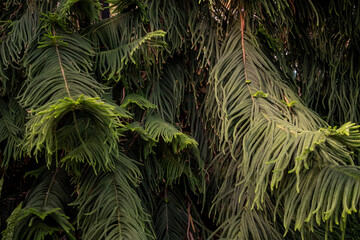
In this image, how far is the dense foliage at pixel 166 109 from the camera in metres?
1.01

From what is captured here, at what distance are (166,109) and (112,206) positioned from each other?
1.35 feet

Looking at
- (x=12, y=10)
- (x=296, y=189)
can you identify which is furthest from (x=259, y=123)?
(x=12, y=10)

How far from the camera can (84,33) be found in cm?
131

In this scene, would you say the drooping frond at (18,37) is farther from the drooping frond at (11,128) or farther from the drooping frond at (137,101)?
the drooping frond at (137,101)

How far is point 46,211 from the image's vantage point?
1079 mm

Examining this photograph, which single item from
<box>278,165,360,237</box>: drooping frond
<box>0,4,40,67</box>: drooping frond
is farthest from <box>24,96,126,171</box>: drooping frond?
<box>278,165,360,237</box>: drooping frond

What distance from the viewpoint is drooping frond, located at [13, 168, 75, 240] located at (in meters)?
1.06

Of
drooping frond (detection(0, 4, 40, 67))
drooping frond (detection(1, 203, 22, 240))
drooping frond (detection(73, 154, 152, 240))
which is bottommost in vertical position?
drooping frond (detection(1, 203, 22, 240))

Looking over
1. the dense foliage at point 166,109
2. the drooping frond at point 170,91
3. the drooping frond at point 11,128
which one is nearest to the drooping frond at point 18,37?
the dense foliage at point 166,109

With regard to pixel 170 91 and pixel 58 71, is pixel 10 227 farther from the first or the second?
pixel 170 91

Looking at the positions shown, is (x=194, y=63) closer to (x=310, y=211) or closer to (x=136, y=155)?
(x=136, y=155)

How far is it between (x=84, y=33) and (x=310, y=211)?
904mm

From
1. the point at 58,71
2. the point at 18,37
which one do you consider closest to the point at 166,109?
the point at 58,71

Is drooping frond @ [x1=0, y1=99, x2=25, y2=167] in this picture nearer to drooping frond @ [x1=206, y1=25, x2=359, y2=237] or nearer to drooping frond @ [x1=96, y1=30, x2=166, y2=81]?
drooping frond @ [x1=96, y1=30, x2=166, y2=81]
